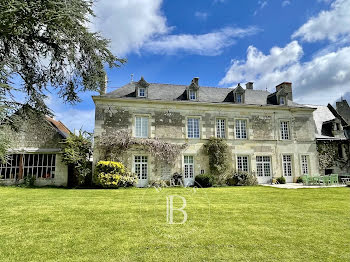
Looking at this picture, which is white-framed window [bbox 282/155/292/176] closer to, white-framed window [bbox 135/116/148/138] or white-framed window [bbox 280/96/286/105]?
white-framed window [bbox 280/96/286/105]

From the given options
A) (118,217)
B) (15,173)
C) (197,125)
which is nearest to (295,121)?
(197,125)

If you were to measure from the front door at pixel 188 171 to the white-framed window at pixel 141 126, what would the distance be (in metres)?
3.04

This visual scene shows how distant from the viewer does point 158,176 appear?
1472 centimetres

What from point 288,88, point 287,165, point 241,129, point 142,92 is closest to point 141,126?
point 142,92

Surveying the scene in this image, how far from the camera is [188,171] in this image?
50.3 feet

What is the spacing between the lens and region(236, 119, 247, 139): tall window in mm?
16422

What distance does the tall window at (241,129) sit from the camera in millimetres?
16422

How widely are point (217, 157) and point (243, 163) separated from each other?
219cm

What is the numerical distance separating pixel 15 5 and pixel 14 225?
4297mm

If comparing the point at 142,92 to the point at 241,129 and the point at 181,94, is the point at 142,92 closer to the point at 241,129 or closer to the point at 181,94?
the point at 181,94

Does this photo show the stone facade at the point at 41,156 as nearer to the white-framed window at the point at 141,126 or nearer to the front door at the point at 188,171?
the white-framed window at the point at 141,126

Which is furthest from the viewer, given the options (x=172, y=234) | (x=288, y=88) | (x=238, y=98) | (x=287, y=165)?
(x=288, y=88)

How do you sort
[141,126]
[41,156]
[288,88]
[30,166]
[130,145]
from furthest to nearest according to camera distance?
[288,88] → [141,126] → [130,145] → [41,156] → [30,166]

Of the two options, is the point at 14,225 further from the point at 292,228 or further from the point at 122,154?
the point at 122,154
